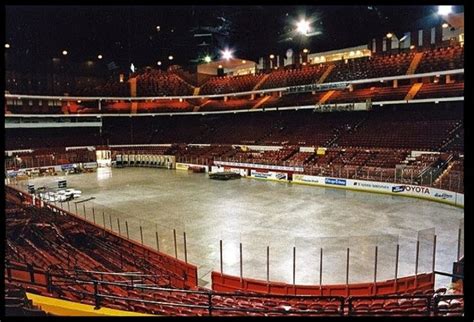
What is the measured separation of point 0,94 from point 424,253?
495 inches

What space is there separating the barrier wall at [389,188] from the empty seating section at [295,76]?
593 inches

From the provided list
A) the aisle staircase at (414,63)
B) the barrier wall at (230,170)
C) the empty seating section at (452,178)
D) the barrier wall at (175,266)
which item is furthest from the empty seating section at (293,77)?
the barrier wall at (175,266)

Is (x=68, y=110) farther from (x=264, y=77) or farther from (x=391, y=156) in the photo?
(x=391, y=156)

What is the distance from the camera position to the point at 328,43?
124 feet

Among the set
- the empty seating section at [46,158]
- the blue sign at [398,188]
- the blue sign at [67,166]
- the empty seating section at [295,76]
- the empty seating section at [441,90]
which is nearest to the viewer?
the blue sign at [398,188]

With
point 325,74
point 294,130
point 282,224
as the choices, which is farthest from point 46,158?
point 325,74

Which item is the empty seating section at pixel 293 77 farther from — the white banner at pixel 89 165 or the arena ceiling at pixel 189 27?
the white banner at pixel 89 165

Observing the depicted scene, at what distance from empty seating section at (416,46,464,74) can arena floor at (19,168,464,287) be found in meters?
13.3

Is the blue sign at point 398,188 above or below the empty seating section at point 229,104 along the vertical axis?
below

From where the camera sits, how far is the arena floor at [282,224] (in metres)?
11.5

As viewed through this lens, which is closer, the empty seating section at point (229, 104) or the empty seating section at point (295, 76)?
the empty seating section at point (295, 76)

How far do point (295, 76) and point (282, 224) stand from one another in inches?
1115

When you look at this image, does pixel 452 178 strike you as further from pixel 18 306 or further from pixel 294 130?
pixel 18 306

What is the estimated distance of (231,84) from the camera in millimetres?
47375
